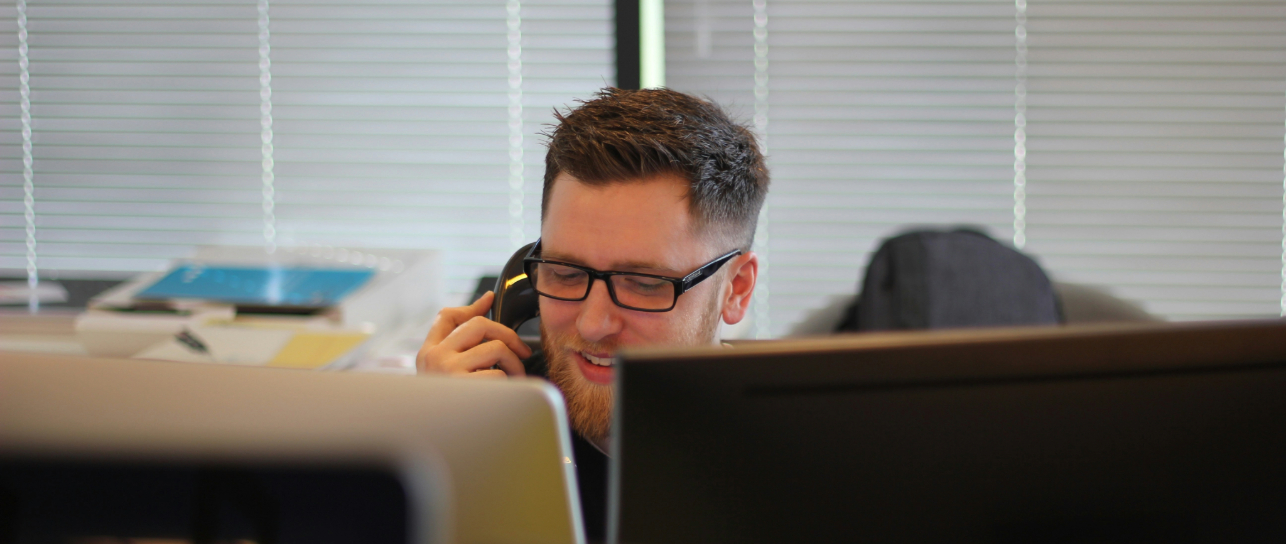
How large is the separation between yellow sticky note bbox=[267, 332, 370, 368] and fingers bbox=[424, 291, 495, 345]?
0.40 metres

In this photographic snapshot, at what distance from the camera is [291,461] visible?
539 mm

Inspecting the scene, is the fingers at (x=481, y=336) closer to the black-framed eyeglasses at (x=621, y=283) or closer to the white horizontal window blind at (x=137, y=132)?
the black-framed eyeglasses at (x=621, y=283)

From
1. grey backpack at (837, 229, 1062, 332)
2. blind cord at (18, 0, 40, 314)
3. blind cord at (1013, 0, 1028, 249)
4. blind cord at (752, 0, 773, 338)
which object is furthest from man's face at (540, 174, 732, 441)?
blind cord at (18, 0, 40, 314)

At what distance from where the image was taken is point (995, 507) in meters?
0.59

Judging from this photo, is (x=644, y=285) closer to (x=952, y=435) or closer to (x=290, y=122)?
(x=952, y=435)

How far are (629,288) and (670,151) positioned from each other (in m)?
0.20

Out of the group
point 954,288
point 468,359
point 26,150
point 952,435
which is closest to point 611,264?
point 468,359

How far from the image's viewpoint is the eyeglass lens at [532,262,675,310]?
45.4 inches

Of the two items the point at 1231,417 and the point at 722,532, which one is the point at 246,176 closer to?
the point at 722,532

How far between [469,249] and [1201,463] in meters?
2.12

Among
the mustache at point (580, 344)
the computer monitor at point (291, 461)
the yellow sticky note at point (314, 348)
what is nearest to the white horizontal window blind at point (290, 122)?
the yellow sticky note at point (314, 348)

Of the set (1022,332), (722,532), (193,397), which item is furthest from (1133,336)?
(193,397)

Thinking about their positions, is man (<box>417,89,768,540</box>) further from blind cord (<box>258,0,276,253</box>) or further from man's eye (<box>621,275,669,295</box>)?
blind cord (<box>258,0,276,253</box>)

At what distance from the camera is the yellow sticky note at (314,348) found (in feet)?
5.31
